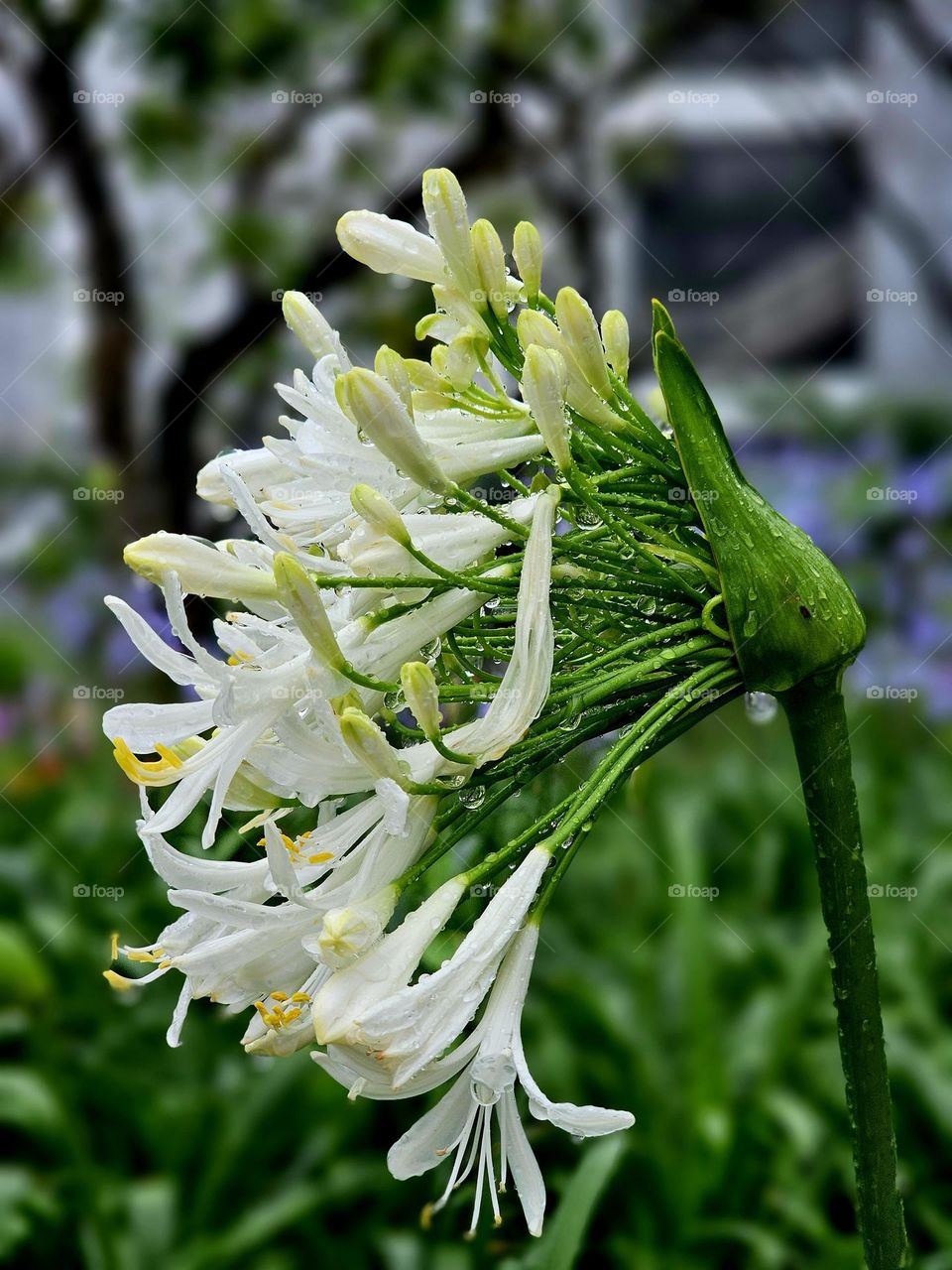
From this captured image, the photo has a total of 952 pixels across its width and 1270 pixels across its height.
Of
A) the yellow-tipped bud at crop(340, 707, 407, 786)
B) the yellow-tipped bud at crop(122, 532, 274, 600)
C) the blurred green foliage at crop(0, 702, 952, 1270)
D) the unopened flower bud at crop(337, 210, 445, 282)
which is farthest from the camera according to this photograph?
the blurred green foliage at crop(0, 702, 952, 1270)

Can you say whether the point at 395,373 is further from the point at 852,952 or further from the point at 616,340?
the point at 852,952

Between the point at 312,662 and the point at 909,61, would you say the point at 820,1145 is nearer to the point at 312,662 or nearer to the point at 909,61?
the point at 312,662

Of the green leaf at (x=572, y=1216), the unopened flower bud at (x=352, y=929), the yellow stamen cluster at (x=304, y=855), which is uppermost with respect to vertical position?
the yellow stamen cluster at (x=304, y=855)

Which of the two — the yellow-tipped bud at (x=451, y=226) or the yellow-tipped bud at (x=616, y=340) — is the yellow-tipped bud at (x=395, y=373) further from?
the yellow-tipped bud at (x=616, y=340)

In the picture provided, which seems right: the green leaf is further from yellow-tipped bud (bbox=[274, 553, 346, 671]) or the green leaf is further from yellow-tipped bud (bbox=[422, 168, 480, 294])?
yellow-tipped bud (bbox=[422, 168, 480, 294])

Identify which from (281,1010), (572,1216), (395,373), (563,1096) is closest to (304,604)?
(395,373)

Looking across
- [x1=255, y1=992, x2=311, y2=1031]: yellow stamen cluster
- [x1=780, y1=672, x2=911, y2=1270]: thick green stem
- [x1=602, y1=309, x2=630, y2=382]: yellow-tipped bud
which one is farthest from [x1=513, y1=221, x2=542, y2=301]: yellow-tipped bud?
[x1=255, y1=992, x2=311, y2=1031]: yellow stamen cluster

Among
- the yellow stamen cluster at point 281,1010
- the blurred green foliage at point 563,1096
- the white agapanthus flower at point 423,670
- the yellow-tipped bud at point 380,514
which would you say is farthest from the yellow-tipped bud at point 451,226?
the blurred green foliage at point 563,1096

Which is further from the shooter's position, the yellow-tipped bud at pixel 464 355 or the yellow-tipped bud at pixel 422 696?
the yellow-tipped bud at pixel 464 355
